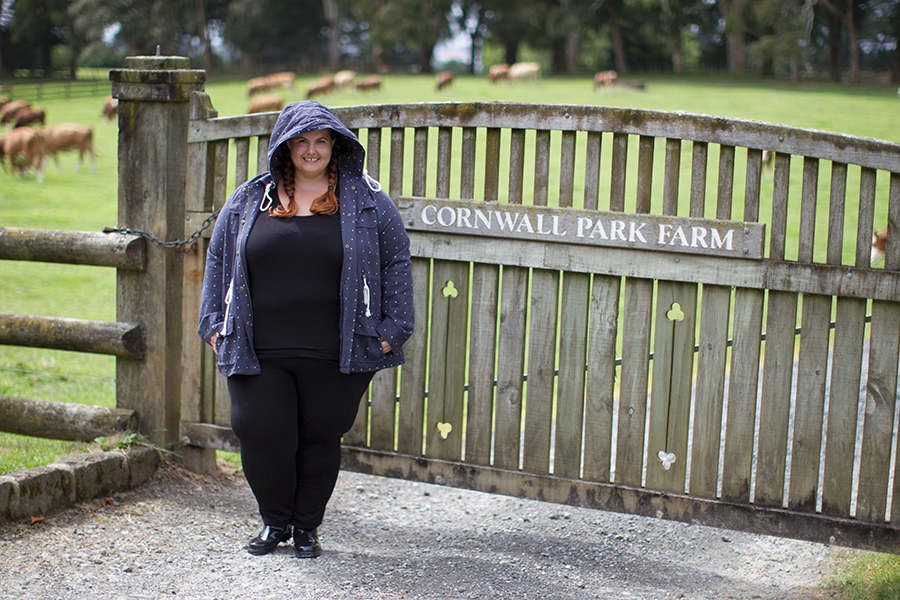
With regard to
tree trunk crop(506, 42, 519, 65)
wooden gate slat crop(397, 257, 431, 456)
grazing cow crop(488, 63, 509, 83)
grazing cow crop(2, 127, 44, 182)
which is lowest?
wooden gate slat crop(397, 257, 431, 456)

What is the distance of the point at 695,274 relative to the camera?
12.2ft

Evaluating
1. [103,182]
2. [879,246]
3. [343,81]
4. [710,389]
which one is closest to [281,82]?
[343,81]

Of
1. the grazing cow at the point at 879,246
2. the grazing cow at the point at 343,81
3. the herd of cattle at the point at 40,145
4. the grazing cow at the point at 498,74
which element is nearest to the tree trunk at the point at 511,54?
the grazing cow at the point at 498,74

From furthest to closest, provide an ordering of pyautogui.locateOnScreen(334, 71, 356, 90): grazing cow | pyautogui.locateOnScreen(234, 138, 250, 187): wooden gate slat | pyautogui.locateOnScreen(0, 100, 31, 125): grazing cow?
pyautogui.locateOnScreen(334, 71, 356, 90): grazing cow
pyautogui.locateOnScreen(0, 100, 31, 125): grazing cow
pyautogui.locateOnScreen(234, 138, 250, 187): wooden gate slat

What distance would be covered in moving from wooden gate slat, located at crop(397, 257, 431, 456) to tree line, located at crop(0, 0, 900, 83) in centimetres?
4077

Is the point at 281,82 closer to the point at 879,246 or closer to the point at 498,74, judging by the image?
the point at 498,74

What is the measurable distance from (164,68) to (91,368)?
165 inches

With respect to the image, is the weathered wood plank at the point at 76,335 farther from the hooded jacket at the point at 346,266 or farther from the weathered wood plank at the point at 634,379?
the weathered wood plank at the point at 634,379

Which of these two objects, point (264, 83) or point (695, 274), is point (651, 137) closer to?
point (695, 274)

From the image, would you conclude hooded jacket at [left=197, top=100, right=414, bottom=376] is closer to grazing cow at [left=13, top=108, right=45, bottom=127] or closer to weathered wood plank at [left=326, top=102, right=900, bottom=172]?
weathered wood plank at [left=326, top=102, right=900, bottom=172]

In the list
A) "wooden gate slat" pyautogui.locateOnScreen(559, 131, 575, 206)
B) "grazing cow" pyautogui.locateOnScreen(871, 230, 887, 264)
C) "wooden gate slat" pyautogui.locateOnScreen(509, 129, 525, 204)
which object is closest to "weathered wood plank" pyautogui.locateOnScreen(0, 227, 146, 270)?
"wooden gate slat" pyautogui.locateOnScreen(509, 129, 525, 204)

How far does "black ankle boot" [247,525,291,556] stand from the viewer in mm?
3730

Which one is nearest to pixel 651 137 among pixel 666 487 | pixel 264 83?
pixel 666 487

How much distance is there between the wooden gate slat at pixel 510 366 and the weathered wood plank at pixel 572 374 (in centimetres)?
19
